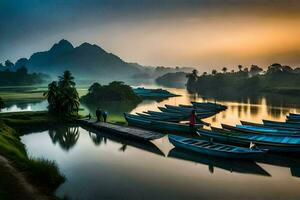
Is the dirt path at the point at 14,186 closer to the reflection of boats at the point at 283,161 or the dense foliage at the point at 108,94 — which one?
the reflection of boats at the point at 283,161

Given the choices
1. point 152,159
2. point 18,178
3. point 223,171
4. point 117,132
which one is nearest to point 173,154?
point 152,159

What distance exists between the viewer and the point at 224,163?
34.9m

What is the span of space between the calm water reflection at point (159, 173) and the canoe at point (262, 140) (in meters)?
1.21

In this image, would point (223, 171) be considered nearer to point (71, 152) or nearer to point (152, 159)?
point (152, 159)

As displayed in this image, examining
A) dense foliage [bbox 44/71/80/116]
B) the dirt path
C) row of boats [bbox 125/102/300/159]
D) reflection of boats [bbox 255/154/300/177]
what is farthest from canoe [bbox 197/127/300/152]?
dense foliage [bbox 44/71/80/116]

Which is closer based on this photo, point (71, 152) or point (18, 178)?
point (18, 178)

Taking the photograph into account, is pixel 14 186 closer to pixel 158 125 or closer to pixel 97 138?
pixel 97 138

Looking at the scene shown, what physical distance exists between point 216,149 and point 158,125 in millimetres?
19268

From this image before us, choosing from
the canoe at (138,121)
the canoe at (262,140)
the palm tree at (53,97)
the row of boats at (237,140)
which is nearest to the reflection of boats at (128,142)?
the row of boats at (237,140)

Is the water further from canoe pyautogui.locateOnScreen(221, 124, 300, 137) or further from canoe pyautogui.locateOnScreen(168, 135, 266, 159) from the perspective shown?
canoe pyautogui.locateOnScreen(221, 124, 300, 137)

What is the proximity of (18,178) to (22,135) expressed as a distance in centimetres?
2894

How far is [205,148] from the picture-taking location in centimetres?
3669

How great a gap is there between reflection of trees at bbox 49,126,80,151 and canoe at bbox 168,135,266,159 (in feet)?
49.1

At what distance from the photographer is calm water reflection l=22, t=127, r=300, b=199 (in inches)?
1059
